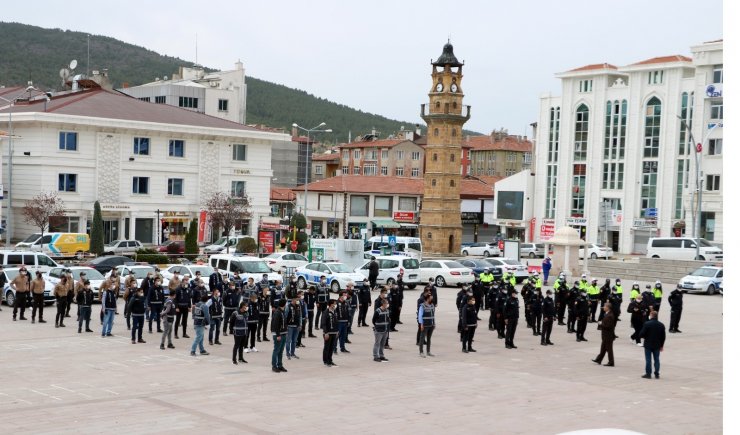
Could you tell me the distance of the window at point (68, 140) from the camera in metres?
55.2

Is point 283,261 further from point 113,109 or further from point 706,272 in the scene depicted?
point 113,109

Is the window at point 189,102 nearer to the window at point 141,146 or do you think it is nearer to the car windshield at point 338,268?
the window at point 141,146

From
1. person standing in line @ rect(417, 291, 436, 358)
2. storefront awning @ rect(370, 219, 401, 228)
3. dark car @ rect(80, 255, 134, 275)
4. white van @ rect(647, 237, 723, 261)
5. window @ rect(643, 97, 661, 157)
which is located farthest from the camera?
storefront awning @ rect(370, 219, 401, 228)

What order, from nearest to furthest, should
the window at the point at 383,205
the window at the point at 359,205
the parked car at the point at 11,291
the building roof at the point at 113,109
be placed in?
the parked car at the point at 11,291 → the building roof at the point at 113,109 → the window at the point at 359,205 → the window at the point at 383,205

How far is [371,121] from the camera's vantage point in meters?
190

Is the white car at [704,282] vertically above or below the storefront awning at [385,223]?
below

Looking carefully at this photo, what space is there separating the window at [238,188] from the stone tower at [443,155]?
40.6ft

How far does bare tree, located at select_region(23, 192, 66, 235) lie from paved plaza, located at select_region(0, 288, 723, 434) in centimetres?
2852

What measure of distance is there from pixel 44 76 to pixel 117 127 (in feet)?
320

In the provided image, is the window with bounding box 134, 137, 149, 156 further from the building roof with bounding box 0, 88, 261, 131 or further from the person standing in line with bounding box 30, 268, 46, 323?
the person standing in line with bounding box 30, 268, 46, 323

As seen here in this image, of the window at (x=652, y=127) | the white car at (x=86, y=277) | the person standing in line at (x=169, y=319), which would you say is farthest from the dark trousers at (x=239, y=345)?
the window at (x=652, y=127)

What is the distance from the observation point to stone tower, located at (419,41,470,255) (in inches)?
2483

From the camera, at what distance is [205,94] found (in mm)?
99438

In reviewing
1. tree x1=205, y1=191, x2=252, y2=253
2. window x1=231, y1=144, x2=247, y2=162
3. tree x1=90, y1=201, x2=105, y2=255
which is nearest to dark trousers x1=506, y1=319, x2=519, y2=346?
tree x1=90, y1=201, x2=105, y2=255
